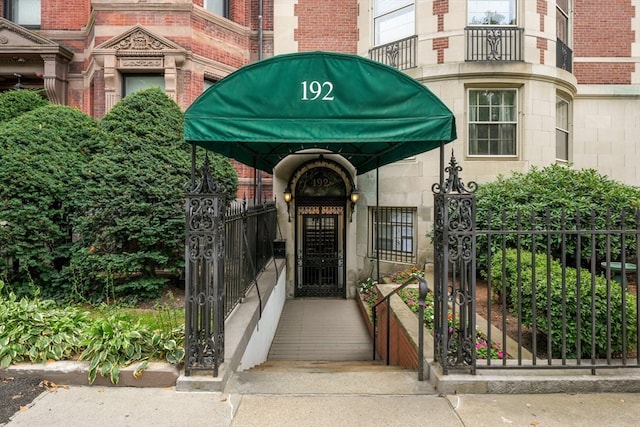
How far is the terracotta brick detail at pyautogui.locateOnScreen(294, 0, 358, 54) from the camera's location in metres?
A: 11.3

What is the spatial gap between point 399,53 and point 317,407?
9.64 metres

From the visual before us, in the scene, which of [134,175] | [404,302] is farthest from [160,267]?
[404,302]

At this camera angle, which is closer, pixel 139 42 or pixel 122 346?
pixel 122 346

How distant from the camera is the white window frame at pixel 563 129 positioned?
35.3ft

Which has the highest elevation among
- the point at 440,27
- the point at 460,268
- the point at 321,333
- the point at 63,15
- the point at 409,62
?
the point at 63,15

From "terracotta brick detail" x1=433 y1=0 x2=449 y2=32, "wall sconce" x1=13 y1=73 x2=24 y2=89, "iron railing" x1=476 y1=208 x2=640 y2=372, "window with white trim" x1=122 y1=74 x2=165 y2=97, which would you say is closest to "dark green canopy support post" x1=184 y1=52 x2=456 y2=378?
"iron railing" x1=476 y1=208 x2=640 y2=372

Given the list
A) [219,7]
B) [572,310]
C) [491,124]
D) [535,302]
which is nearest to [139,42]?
[219,7]

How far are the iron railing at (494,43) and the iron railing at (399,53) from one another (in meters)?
1.35

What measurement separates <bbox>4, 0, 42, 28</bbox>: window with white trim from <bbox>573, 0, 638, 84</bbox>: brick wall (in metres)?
17.2

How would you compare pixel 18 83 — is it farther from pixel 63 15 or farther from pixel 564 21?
pixel 564 21

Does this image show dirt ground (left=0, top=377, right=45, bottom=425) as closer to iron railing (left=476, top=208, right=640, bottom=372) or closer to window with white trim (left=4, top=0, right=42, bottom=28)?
iron railing (left=476, top=208, right=640, bottom=372)

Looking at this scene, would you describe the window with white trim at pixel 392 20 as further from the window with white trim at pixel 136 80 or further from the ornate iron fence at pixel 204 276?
the ornate iron fence at pixel 204 276

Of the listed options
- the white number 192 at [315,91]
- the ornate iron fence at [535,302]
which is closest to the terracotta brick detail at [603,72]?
the ornate iron fence at [535,302]

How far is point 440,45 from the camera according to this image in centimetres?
954
